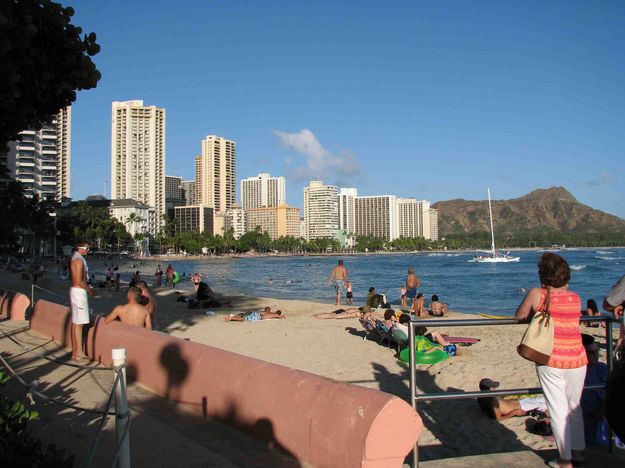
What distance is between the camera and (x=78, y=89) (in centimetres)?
436

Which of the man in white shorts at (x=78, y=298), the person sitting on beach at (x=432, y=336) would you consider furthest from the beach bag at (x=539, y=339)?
the person sitting on beach at (x=432, y=336)

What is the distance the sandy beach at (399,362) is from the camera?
6.51 m

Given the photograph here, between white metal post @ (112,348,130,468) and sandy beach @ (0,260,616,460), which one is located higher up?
white metal post @ (112,348,130,468)

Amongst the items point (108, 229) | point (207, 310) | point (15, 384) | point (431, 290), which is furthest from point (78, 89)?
point (108, 229)

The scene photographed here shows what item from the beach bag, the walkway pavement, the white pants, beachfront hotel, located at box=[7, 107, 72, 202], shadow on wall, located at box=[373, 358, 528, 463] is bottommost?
shadow on wall, located at box=[373, 358, 528, 463]

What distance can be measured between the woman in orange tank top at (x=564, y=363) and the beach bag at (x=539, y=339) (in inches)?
3.3

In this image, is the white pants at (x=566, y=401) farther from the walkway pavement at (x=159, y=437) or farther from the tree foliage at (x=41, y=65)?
the tree foliage at (x=41, y=65)

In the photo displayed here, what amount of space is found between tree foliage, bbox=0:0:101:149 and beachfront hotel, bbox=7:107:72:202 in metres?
87.2

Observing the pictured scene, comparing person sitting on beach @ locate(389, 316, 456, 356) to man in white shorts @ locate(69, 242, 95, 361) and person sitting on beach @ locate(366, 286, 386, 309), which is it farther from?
person sitting on beach @ locate(366, 286, 386, 309)

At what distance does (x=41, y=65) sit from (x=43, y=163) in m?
126

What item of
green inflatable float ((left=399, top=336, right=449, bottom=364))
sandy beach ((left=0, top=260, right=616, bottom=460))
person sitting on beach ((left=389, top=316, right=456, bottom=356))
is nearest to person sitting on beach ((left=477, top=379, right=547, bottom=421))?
sandy beach ((left=0, top=260, right=616, bottom=460))

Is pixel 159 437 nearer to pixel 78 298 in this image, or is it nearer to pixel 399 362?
pixel 78 298

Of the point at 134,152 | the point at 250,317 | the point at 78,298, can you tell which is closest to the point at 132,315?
the point at 78,298

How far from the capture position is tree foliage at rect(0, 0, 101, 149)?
3.52m
